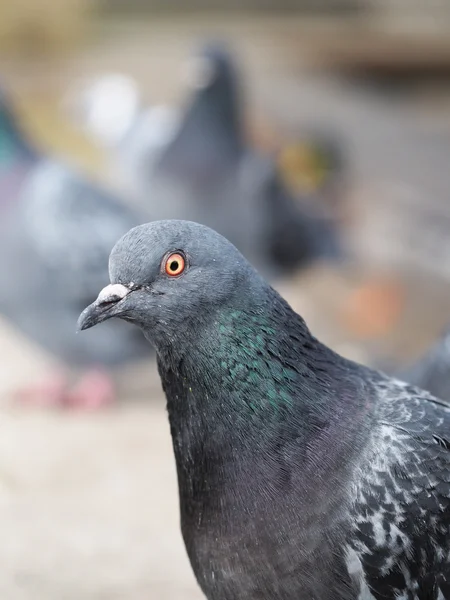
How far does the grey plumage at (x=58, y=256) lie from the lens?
20.2 feet

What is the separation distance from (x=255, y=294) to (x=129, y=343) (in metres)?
3.56

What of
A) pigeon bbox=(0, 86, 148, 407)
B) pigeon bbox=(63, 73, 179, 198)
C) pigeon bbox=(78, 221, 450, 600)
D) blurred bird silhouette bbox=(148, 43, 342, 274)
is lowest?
pigeon bbox=(78, 221, 450, 600)

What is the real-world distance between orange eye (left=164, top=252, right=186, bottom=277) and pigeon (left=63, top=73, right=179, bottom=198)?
5.38 metres

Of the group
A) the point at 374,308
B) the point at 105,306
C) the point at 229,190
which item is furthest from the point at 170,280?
the point at 374,308

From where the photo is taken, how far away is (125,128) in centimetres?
1047

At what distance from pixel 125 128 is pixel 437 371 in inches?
276

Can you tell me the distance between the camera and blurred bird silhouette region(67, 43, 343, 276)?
779 centimetres

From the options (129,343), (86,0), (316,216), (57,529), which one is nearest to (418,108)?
(316,216)

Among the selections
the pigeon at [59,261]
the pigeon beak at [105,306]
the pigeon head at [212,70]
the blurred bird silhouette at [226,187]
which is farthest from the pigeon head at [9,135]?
the pigeon beak at [105,306]

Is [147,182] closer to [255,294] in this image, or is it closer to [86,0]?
[255,294]

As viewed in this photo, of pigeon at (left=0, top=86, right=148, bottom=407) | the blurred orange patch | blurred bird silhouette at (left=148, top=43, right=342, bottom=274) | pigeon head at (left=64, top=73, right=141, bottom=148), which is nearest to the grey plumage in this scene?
pigeon at (left=0, top=86, right=148, bottom=407)

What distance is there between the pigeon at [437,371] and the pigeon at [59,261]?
8.27ft

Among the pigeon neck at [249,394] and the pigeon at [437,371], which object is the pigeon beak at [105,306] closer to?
the pigeon neck at [249,394]

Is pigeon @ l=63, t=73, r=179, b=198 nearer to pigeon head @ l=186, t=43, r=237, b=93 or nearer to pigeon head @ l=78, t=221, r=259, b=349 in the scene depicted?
pigeon head @ l=186, t=43, r=237, b=93
